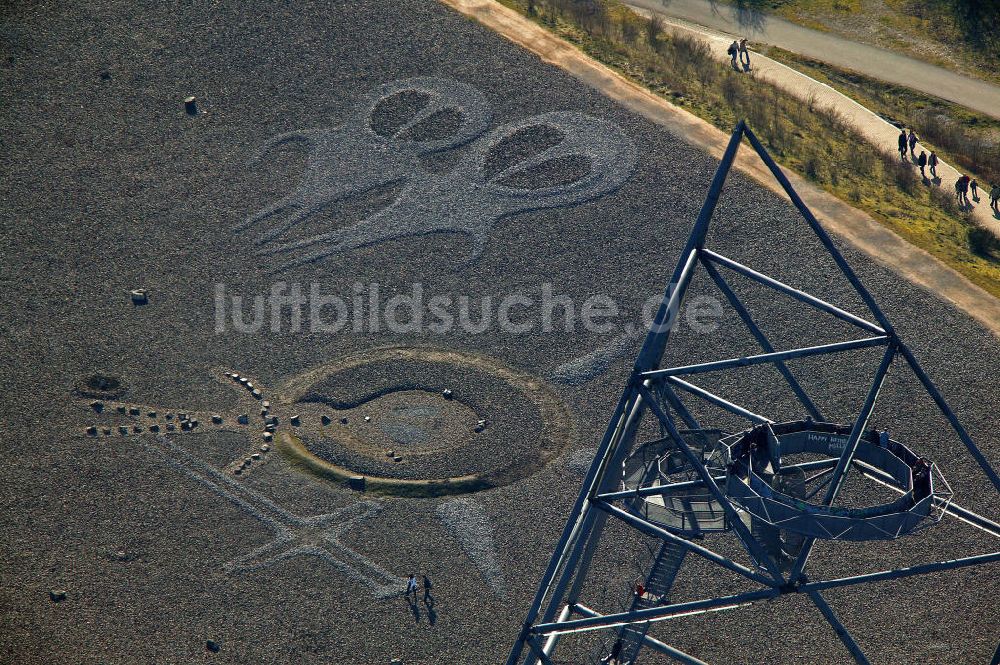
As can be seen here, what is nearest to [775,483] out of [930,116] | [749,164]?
[749,164]

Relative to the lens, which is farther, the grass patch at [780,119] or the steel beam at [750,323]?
the grass patch at [780,119]

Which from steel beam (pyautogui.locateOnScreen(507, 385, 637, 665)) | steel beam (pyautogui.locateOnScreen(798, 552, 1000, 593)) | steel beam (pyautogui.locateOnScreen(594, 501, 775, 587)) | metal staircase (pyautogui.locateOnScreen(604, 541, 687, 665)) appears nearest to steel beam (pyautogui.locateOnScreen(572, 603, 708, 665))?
metal staircase (pyautogui.locateOnScreen(604, 541, 687, 665))

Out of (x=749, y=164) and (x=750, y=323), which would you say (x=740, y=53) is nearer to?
(x=749, y=164)

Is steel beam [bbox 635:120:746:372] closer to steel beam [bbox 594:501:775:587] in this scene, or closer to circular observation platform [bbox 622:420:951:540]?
circular observation platform [bbox 622:420:951:540]

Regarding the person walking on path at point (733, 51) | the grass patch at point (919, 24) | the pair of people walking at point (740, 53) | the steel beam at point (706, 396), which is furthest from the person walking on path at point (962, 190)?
the steel beam at point (706, 396)

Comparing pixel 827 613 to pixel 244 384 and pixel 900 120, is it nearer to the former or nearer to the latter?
pixel 244 384

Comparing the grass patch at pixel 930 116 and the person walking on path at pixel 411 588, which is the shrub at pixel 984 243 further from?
the person walking on path at pixel 411 588

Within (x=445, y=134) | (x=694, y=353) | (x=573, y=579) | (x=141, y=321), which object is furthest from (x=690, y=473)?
(x=445, y=134)
